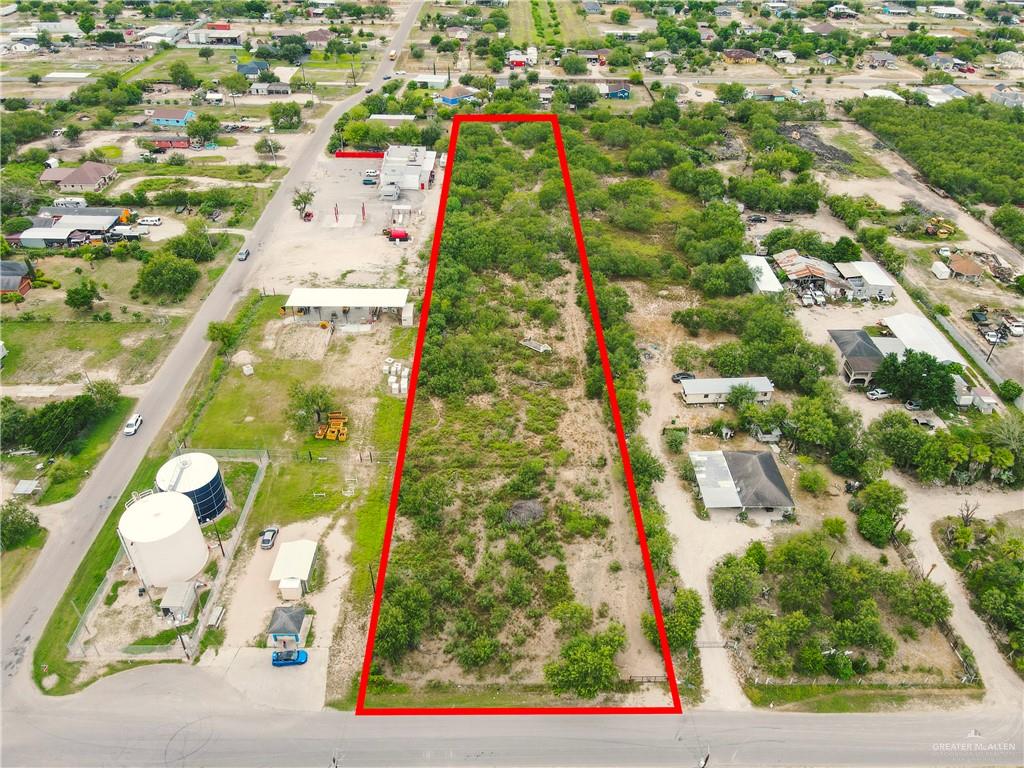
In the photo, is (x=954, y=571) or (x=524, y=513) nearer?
(x=954, y=571)

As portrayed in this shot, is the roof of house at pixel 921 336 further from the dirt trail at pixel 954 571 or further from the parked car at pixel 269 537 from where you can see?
the parked car at pixel 269 537

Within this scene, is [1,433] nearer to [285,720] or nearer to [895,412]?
[285,720]

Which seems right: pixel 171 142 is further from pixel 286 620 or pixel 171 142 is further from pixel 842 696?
pixel 842 696

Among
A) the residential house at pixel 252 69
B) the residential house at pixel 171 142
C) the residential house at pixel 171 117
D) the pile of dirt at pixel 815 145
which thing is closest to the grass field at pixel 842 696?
the pile of dirt at pixel 815 145

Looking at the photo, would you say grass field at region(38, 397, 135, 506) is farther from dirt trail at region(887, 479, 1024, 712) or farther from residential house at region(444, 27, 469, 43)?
residential house at region(444, 27, 469, 43)

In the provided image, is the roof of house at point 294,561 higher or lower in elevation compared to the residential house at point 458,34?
lower

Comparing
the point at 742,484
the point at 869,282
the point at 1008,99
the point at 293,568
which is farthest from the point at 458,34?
the point at 293,568

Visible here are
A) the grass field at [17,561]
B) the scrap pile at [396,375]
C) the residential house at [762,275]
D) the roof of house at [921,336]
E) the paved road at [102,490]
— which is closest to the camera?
the paved road at [102,490]

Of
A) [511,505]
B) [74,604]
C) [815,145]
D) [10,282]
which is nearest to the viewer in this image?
[74,604]
